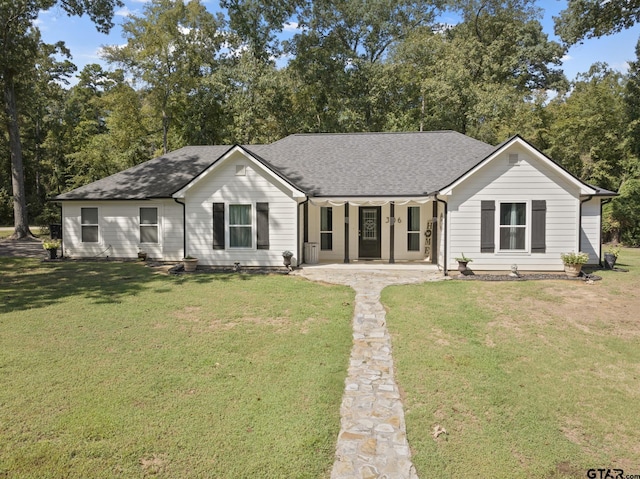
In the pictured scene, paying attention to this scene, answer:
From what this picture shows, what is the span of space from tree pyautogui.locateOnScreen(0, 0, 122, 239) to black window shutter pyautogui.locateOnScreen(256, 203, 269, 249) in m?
18.8

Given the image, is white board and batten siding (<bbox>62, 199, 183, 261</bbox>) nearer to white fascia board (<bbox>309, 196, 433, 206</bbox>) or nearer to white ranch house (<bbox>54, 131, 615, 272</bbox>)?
white ranch house (<bbox>54, 131, 615, 272</bbox>)

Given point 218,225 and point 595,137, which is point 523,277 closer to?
point 218,225

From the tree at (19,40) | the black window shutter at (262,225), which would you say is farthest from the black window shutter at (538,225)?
the tree at (19,40)

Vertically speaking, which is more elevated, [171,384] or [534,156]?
[534,156]

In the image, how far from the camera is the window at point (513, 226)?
13844 mm

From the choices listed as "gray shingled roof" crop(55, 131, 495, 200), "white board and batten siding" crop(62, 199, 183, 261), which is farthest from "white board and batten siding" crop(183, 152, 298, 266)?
"white board and batten siding" crop(62, 199, 183, 261)

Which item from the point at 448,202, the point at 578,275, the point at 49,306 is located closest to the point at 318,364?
the point at 49,306

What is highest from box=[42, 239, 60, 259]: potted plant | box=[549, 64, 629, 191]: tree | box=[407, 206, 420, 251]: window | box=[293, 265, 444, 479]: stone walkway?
box=[549, 64, 629, 191]: tree

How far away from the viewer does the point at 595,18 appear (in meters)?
20.4

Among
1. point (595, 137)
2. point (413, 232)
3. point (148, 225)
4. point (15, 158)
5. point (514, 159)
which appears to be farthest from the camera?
point (595, 137)

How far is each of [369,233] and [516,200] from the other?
6033mm

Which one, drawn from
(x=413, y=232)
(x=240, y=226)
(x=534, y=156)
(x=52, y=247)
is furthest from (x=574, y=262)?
(x=52, y=247)

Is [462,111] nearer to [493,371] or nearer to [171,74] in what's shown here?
[171,74]

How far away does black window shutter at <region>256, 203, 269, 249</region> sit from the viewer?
49.5 ft
